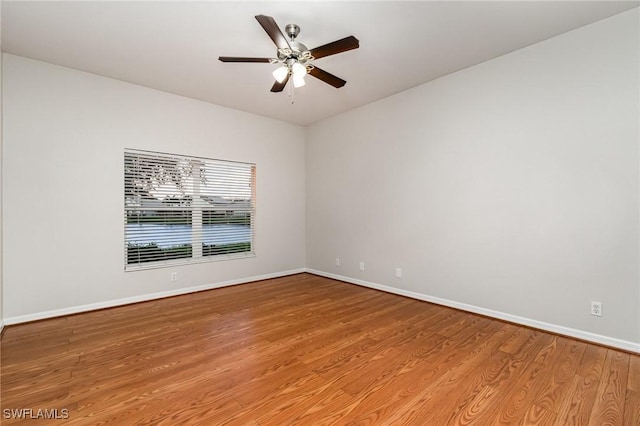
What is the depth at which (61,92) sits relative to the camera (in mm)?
3400

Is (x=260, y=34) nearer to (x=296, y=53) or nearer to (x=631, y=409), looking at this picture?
(x=296, y=53)

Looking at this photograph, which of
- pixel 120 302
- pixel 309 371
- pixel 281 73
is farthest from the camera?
pixel 120 302

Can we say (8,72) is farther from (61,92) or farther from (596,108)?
(596,108)

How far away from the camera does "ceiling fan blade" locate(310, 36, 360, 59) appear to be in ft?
7.63

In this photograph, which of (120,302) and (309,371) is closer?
(309,371)

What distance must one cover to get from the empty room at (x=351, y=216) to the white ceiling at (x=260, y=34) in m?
0.02

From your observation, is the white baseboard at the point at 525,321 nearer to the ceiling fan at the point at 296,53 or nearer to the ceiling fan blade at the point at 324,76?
the ceiling fan blade at the point at 324,76

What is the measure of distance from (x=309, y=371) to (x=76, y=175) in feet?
11.5

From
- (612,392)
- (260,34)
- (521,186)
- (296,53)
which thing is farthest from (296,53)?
(612,392)

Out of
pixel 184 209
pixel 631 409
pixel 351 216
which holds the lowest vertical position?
pixel 631 409

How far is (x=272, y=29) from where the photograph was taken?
2227 millimetres

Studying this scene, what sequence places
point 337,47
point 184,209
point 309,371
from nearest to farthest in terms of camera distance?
point 309,371 < point 337,47 < point 184,209

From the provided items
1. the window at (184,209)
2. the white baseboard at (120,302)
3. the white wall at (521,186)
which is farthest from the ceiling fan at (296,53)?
the white baseboard at (120,302)

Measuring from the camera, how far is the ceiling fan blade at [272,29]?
83.3 inches
